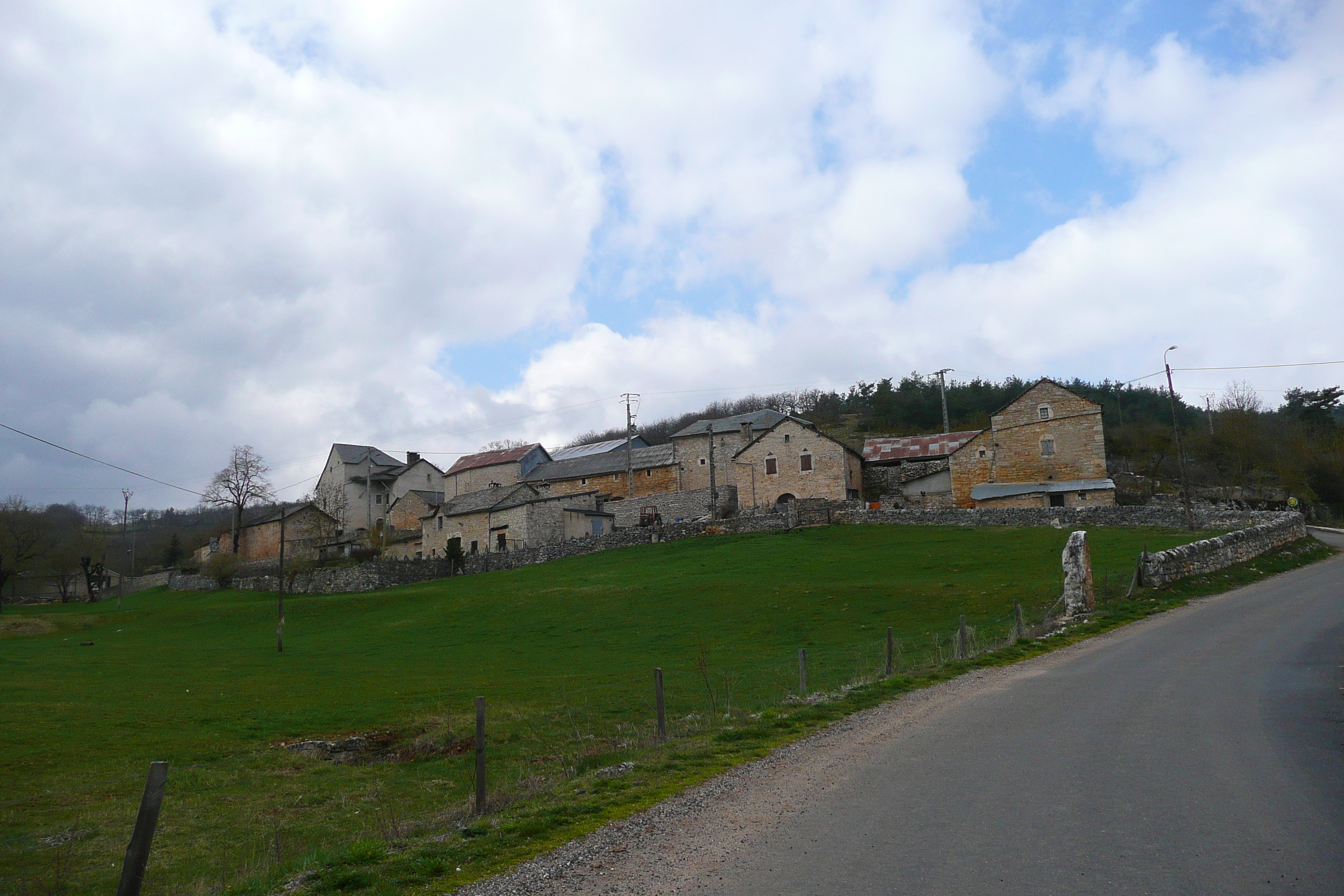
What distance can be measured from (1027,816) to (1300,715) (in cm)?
568

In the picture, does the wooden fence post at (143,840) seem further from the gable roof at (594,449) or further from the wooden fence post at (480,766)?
the gable roof at (594,449)

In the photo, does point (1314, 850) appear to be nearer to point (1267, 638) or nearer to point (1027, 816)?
point (1027, 816)

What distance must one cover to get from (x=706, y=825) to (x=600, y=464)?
69313 millimetres

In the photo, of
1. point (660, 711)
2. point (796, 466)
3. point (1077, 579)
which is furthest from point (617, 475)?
point (660, 711)

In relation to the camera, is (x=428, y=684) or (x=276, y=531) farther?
(x=276, y=531)

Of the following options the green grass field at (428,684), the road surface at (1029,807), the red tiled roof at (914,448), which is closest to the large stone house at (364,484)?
the green grass field at (428,684)

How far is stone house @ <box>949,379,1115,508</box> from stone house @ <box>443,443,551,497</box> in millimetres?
43303

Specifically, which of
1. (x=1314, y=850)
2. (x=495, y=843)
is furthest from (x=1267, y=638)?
(x=495, y=843)

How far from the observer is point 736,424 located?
7531 cm

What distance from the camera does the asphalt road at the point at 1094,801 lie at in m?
5.68

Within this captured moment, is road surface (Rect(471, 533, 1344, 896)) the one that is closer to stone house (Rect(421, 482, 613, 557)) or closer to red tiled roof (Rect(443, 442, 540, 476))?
stone house (Rect(421, 482, 613, 557))

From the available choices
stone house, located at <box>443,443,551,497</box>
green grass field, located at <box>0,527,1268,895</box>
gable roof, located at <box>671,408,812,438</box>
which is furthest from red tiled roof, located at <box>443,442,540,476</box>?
green grass field, located at <box>0,527,1268,895</box>

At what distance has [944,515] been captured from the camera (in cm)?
4972

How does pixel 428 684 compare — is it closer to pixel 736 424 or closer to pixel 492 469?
pixel 736 424
